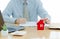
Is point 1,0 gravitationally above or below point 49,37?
above

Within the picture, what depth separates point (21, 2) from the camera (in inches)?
95.7

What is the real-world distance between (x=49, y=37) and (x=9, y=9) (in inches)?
49.0

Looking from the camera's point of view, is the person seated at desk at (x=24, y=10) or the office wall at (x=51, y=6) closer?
the person seated at desk at (x=24, y=10)

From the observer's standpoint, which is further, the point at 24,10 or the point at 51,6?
the point at 51,6

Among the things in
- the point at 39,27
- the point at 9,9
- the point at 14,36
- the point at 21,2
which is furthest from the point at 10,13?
the point at 14,36

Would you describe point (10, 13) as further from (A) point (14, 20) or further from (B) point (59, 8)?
(B) point (59, 8)

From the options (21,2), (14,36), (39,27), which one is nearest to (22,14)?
(21,2)

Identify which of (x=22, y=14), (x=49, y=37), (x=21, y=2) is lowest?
(x=49, y=37)

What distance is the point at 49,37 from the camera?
1324 millimetres

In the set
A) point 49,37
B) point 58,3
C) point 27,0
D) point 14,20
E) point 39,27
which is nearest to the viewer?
point 49,37

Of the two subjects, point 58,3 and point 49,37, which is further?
point 58,3

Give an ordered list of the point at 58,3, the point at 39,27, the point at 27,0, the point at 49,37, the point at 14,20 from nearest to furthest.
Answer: the point at 49,37
the point at 39,27
the point at 14,20
the point at 27,0
the point at 58,3

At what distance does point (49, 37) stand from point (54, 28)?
0.42m

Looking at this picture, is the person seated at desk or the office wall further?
the office wall
